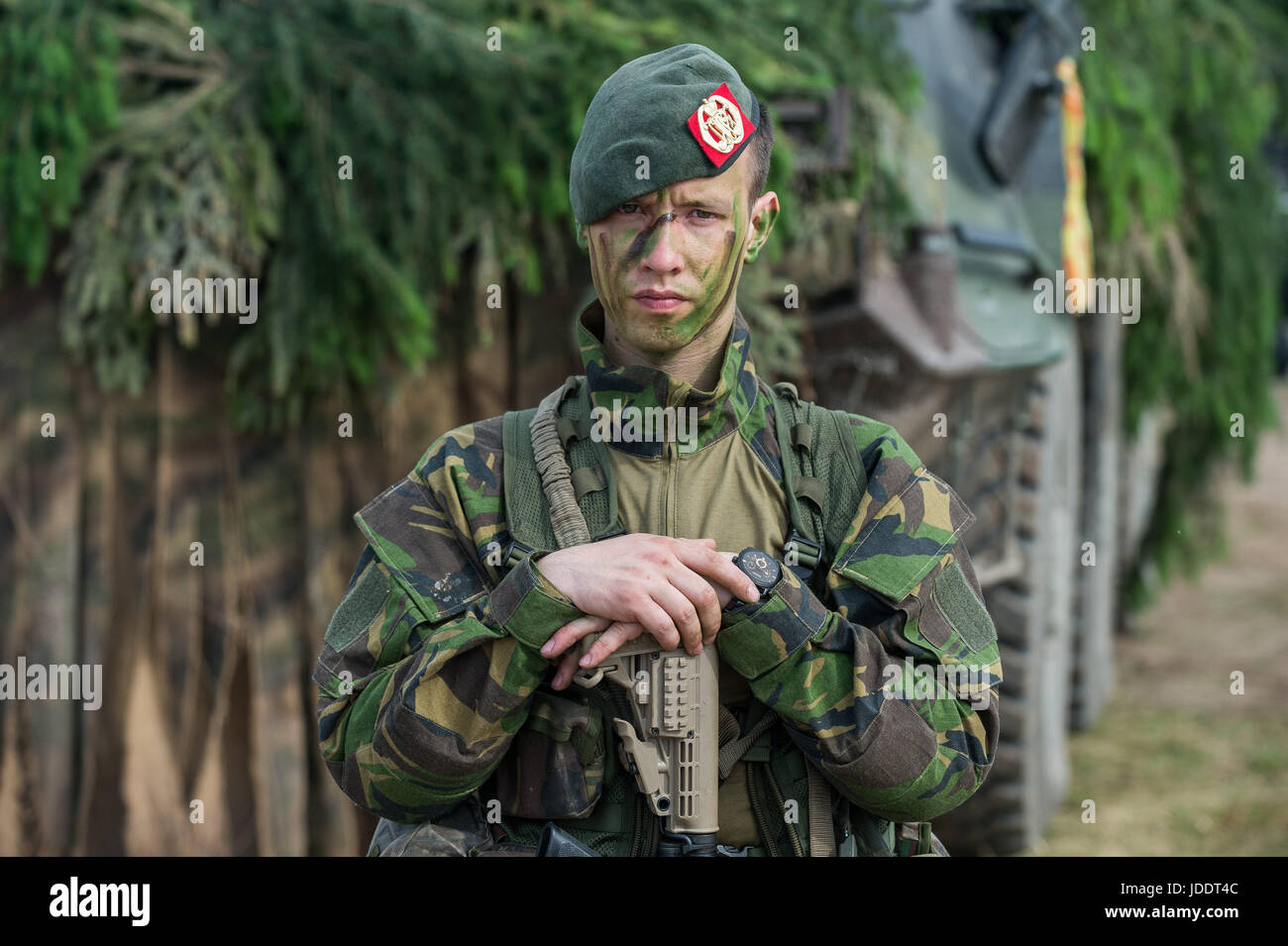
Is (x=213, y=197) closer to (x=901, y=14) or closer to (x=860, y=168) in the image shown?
(x=860, y=168)

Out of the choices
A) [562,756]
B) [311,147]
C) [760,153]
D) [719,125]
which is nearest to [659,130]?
[719,125]

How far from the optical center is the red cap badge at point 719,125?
185 centimetres

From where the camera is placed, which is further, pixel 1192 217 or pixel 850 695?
pixel 1192 217

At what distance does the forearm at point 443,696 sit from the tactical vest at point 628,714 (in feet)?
0.36

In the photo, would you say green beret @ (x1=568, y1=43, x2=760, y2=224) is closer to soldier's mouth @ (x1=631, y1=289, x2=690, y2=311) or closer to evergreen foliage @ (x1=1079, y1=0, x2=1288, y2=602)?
soldier's mouth @ (x1=631, y1=289, x2=690, y2=311)

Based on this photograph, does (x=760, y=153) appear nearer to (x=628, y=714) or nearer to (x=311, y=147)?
(x=628, y=714)

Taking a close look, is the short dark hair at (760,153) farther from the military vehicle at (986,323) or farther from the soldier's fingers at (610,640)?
the military vehicle at (986,323)

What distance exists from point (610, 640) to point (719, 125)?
0.65 m

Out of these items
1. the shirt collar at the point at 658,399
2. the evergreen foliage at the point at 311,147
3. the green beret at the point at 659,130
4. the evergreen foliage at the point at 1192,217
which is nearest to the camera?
the green beret at the point at 659,130

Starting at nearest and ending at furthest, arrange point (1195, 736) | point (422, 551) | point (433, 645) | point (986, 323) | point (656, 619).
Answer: point (656, 619), point (433, 645), point (422, 551), point (986, 323), point (1195, 736)

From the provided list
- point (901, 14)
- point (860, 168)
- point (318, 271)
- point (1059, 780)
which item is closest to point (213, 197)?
point (318, 271)

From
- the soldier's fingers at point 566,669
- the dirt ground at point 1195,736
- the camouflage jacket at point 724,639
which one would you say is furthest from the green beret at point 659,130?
the dirt ground at point 1195,736

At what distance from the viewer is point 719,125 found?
1.87 m

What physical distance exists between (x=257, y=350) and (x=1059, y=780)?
340 centimetres
